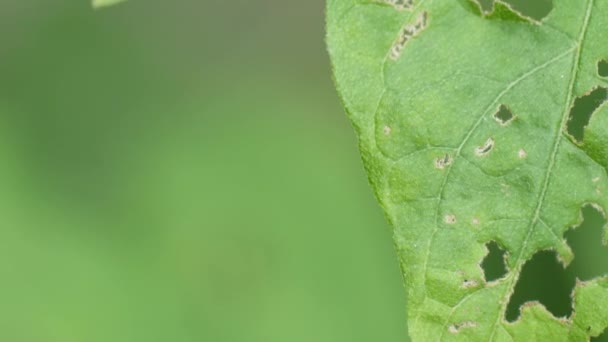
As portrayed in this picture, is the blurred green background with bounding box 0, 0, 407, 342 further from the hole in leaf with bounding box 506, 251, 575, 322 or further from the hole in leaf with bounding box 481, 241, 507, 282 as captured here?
the hole in leaf with bounding box 481, 241, 507, 282

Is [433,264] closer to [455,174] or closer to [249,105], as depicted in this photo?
[455,174]

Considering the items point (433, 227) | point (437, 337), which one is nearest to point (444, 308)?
point (437, 337)

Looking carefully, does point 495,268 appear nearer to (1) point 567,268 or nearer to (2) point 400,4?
(2) point 400,4

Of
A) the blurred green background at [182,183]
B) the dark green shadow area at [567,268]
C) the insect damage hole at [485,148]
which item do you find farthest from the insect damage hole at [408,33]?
the blurred green background at [182,183]

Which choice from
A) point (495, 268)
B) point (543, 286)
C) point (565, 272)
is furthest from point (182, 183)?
point (495, 268)

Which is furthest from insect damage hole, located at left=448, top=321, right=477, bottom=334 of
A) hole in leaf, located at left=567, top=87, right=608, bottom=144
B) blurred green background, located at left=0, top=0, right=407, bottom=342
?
blurred green background, located at left=0, top=0, right=407, bottom=342

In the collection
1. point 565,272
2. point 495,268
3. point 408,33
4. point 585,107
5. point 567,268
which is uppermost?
point 408,33
